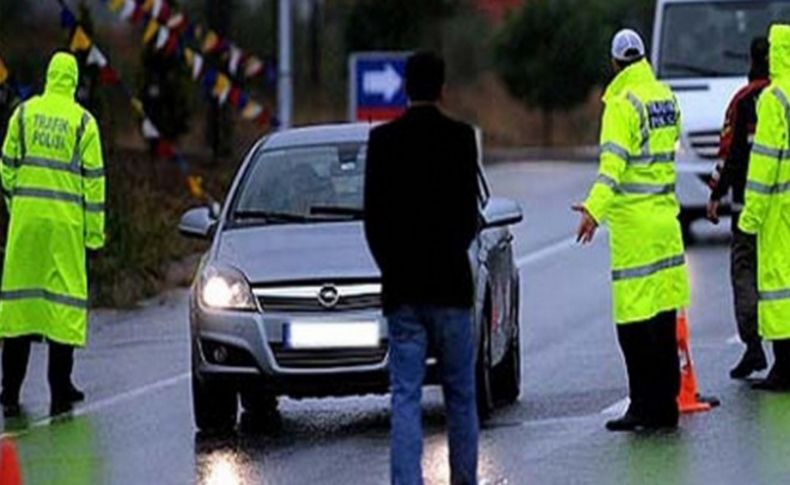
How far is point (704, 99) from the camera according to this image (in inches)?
1123

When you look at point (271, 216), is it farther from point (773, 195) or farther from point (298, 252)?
point (773, 195)

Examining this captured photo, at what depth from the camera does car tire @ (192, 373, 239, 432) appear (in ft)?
47.7

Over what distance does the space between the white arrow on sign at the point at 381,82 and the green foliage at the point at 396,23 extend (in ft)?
60.8

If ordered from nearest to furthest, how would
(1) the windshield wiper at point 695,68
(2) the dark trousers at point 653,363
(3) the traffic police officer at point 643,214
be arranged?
1. (3) the traffic police officer at point 643,214
2. (2) the dark trousers at point 653,363
3. (1) the windshield wiper at point 695,68

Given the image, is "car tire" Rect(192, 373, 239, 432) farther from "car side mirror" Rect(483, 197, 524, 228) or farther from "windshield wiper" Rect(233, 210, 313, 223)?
"car side mirror" Rect(483, 197, 524, 228)

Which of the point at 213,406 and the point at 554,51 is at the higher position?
the point at 213,406

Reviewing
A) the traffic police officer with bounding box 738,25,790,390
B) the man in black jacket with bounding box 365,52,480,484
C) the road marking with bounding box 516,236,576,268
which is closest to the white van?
the road marking with bounding box 516,236,576,268

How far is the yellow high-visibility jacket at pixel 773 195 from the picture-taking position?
14820 mm

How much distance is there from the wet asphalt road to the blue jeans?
4.65ft

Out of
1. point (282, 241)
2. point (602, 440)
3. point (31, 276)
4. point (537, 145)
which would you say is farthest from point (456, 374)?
point (537, 145)

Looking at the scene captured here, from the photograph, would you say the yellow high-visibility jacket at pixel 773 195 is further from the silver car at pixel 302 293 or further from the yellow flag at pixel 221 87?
the yellow flag at pixel 221 87

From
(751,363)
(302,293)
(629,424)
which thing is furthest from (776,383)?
(302,293)

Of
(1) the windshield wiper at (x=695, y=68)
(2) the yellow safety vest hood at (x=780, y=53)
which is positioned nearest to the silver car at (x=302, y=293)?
(2) the yellow safety vest hood at (x=780, y=53)

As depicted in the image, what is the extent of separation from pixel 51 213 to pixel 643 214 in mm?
3830
